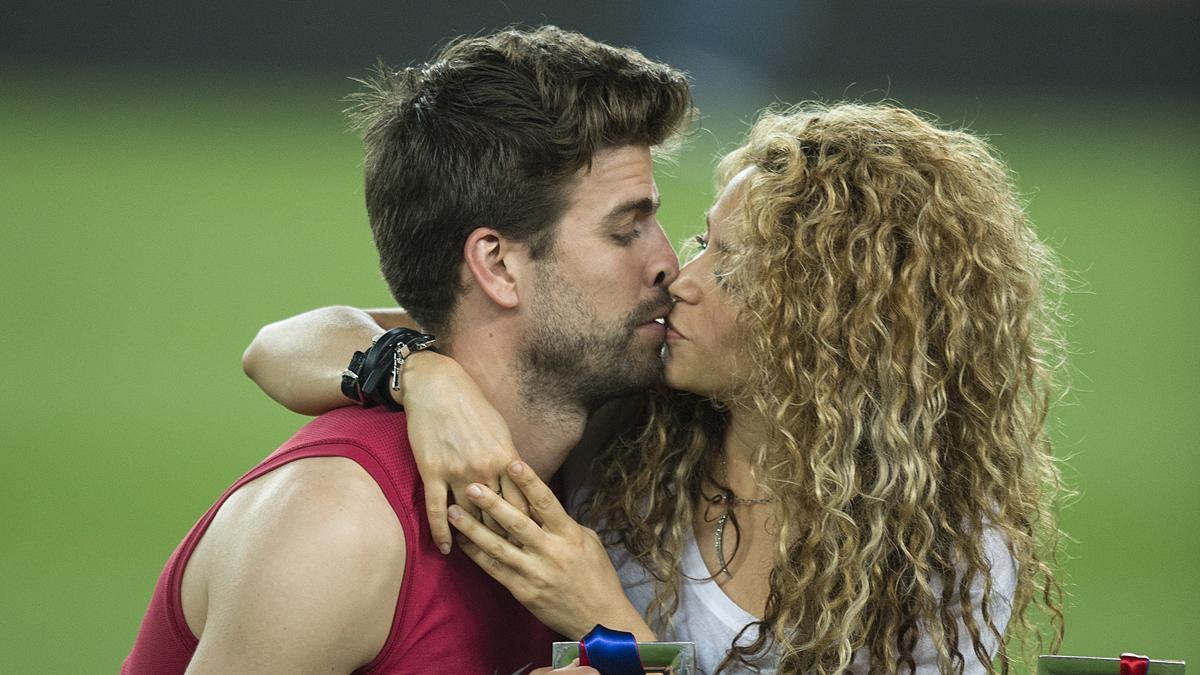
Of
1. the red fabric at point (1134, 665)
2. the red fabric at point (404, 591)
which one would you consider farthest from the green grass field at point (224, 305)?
the red fabric at point (1134, 665)

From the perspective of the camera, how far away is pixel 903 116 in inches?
91.6

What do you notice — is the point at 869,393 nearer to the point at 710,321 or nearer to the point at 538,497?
the point at 710,321

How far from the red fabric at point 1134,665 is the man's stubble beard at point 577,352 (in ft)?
3.27

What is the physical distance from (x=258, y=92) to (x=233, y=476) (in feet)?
Result: 16.7

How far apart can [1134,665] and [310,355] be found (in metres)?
1.51

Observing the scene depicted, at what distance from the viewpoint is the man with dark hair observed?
6.91ft

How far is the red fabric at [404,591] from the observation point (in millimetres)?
2074

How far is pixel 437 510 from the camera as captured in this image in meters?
2.05

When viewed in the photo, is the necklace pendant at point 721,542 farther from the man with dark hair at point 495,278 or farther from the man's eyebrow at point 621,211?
the man's eyebrow at point 621,211

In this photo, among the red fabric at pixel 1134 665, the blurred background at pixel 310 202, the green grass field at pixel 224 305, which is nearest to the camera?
the red fabric at pixel 1134 665

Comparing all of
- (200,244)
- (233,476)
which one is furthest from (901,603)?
(200,244)

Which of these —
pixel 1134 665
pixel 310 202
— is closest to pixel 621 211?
pixel 1134 665

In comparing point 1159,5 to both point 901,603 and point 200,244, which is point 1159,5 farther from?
point 901,603

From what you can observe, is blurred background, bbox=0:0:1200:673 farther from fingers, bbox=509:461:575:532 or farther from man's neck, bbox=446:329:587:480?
fingers, bbox=509:461:575:532
